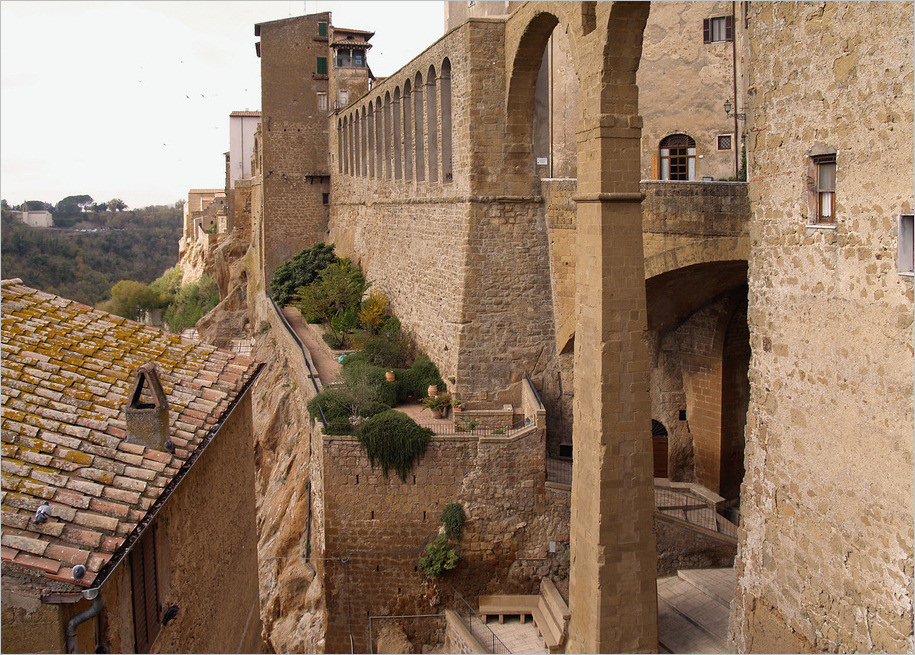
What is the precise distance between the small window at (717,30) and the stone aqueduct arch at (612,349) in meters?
8.15

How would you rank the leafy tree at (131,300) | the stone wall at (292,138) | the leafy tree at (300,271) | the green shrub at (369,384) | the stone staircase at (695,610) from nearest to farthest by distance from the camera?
the stone staircase at (695,610)
the green shrub at (369,384)
the leafy tree at (300,271)
the stone wall at (292,138)
the leafy tree at (131,300)

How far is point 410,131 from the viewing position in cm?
2027

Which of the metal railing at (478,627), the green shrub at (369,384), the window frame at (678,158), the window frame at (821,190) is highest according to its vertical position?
the window frame at (678,158)

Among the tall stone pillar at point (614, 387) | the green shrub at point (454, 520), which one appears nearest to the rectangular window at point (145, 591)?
the tall stone pillar at point (614, 387)

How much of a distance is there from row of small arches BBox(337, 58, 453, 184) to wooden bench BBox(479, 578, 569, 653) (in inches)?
336

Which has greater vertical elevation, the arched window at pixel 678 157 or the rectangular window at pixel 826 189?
the arched window at pixel 678 157

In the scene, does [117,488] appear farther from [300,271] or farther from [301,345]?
[300,271]

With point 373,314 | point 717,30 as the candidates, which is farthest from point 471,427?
point 717,30

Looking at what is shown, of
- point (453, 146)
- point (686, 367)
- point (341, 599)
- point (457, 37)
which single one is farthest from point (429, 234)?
point (341, 599)

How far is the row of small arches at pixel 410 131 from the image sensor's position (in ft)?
57.2

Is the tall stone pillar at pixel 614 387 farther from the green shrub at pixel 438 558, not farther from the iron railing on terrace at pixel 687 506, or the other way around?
the iron railing on terrace at pixel 687 506

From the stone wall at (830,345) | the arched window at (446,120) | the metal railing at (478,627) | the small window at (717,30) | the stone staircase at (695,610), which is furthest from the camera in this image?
the small window at (717,30)

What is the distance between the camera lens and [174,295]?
5262cm

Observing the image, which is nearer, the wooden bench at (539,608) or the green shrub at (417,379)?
the wooden bench at (539,608)
